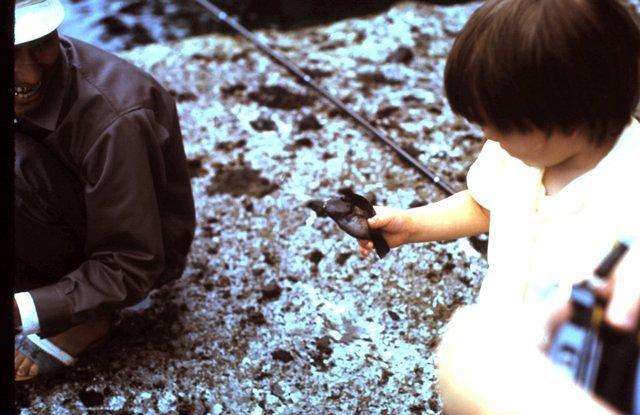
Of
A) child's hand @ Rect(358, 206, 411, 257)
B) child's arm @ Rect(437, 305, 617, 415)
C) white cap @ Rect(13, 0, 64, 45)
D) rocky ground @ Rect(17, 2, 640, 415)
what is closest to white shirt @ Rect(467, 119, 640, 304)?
child's arm @ Rect(437, 305, 617, 415)

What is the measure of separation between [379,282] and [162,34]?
1990mm

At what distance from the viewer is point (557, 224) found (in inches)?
44.3

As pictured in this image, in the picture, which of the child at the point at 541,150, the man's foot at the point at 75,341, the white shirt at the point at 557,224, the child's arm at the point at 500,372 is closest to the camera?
the child's arm at the point at 500,372

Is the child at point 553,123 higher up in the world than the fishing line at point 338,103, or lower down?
higher up

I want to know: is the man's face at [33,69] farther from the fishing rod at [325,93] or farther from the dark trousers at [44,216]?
the fishing rod at [325,93]

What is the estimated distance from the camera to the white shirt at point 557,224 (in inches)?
41.5

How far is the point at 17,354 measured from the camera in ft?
6.23

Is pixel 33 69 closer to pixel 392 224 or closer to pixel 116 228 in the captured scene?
pixel 116 228

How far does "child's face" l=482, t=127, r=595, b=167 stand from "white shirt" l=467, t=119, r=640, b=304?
0.04 m

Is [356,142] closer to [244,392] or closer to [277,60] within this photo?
[277,60]

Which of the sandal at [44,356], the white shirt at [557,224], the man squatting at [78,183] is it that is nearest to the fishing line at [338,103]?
the man squatting at [78,183]

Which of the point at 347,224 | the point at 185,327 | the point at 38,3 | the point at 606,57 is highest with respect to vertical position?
the point at 606,57

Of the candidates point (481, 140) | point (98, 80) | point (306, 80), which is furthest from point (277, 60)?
point (98, 80)

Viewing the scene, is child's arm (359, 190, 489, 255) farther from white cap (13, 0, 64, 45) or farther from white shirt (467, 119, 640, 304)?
white cap (13, 0, 64, 45)
